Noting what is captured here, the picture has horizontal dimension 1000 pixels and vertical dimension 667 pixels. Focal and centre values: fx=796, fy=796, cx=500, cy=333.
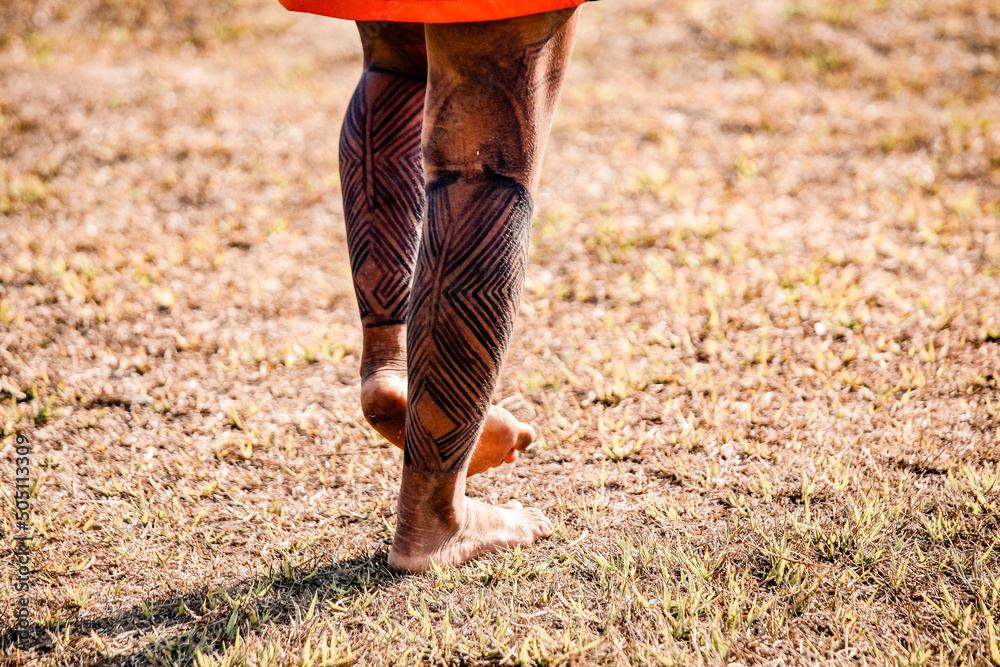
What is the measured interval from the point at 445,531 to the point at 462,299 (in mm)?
544

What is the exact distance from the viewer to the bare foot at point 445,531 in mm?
1704

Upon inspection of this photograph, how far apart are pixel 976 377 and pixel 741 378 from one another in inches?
27.2

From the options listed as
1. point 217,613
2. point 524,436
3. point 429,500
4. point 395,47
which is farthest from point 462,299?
point 217,613

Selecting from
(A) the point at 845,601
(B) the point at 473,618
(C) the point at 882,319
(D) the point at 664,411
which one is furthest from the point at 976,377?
(B) the point at 473,618

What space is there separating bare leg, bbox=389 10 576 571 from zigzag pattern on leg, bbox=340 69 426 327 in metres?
0.33

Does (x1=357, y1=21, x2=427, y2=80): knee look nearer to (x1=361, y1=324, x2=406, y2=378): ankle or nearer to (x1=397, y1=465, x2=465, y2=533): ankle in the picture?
(x1=361, y1=324, x2=406, y2=378): ankle

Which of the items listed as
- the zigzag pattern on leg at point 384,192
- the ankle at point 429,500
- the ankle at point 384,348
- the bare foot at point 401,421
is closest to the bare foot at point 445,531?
the ankle at point 429,500

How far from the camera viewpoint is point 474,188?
5.10 feet

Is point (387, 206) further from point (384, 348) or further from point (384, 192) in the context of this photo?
point (384, 348)

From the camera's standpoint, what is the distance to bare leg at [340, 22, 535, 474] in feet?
6.25

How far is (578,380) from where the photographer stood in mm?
2602

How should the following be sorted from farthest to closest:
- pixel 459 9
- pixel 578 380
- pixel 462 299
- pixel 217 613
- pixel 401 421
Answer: pixel 578 380
pixel 401 421
pixel 217 613
pixel 462 299
pixel 459 9

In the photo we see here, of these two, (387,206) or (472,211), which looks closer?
(472,211)

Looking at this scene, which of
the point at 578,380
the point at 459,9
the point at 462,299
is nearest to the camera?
the point at 459,9
